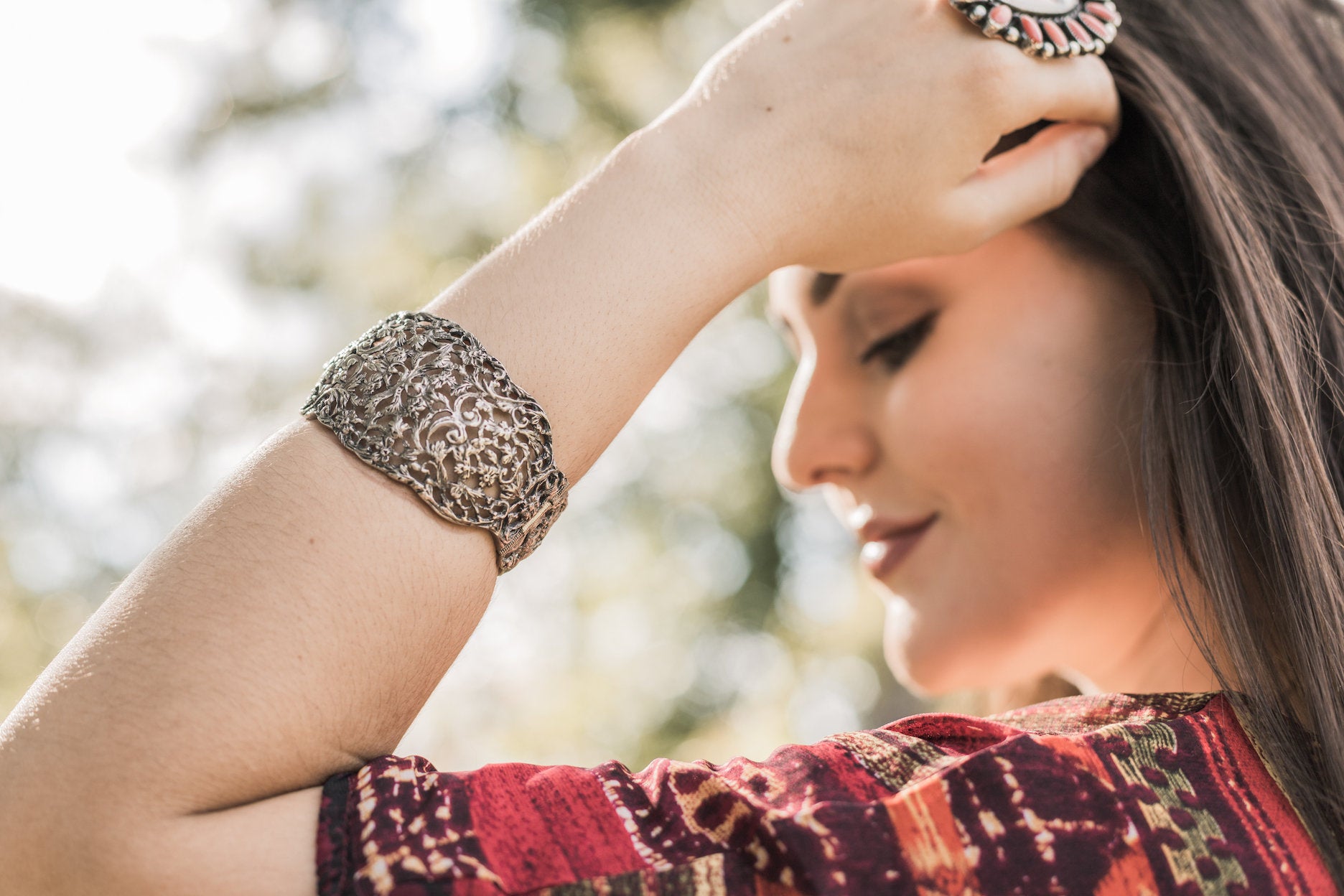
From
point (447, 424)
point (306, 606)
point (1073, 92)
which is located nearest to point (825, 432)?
point (1073, 92)

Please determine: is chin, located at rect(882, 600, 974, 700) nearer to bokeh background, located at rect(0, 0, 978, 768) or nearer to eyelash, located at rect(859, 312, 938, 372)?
eyelash, located at rect(859, 312, 938, 372)

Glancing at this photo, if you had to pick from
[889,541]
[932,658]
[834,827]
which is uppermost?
[834,827]

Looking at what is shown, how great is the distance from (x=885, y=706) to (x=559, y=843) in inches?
282

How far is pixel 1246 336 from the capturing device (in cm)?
129

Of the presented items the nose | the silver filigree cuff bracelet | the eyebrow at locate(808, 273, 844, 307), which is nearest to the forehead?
the eyebrow at locate(808, 273, 844, 307)

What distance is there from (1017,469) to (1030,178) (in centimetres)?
43

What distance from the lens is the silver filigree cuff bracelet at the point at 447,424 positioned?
3.28ft

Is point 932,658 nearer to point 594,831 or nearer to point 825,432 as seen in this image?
point 825,432

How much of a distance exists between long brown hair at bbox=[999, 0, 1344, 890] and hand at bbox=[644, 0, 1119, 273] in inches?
10.4

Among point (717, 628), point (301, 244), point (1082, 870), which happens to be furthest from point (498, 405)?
point (301, 244)

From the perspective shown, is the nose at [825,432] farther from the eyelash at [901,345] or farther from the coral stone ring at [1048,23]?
the coral stone ring at [1048,23]

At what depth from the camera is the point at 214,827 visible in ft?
2.91

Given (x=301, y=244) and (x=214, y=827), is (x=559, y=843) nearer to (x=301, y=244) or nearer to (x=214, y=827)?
(x=214, y=827)

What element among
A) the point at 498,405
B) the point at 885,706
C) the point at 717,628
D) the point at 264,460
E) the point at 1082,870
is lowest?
the point at 885,706
